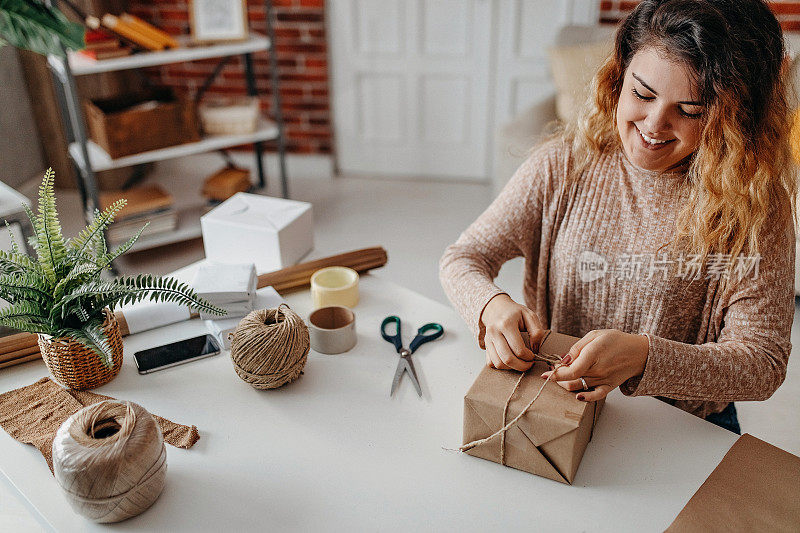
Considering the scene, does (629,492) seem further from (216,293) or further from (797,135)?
(797,135)

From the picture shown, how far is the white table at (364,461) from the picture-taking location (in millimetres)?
873

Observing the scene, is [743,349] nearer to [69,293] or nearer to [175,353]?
[175,353]

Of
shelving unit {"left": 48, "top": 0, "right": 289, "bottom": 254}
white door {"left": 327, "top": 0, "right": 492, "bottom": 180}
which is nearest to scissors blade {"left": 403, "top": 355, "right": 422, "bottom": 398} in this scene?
shelving unit {"left": 48, "top": 0, "right": 289, "bottom": 254}

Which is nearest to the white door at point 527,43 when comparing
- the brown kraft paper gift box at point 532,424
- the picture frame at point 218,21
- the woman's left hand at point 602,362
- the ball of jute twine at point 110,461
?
the picture frame at point 218,21

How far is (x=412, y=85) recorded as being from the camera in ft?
12.0

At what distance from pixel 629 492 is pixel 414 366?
0.40 meters

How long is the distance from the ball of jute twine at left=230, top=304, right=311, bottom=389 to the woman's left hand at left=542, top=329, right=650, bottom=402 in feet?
1.26

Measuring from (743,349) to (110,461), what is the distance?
91 cm

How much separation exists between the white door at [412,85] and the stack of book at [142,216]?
1.22 m

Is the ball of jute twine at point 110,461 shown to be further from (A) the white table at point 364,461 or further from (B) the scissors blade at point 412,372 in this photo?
(B) the scissors blade at point 412,372

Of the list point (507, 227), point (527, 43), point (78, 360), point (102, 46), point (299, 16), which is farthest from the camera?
point (299, 16)

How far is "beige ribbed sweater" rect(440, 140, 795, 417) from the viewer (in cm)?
104

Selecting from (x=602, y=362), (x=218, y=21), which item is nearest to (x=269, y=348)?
(x=602, y=362)

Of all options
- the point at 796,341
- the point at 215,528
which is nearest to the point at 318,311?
the point at 215,528
